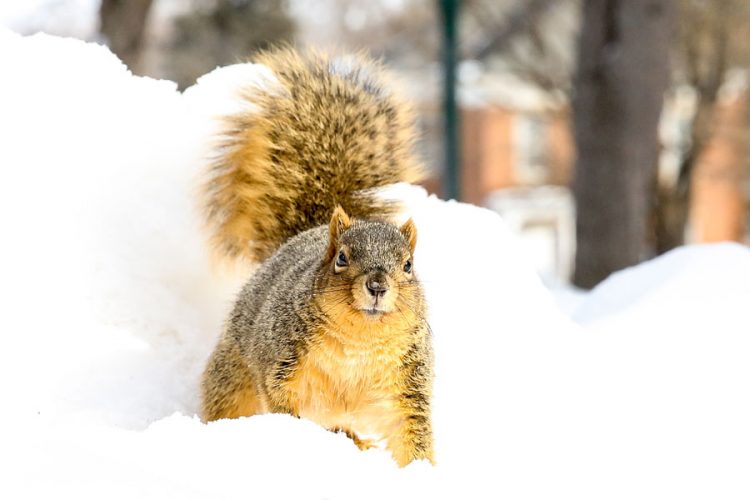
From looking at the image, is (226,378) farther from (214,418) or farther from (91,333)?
(91,333)

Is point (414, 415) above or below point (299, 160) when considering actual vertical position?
below

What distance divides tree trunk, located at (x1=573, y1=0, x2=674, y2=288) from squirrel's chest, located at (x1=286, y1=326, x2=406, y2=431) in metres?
6.02

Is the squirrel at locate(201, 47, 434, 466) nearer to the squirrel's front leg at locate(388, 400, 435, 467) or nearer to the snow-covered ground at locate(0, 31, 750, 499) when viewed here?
the squirrel's front leg at locate(388, 400, 435, 467)

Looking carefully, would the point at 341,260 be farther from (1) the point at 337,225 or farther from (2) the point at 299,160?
(2) the point at 299,160

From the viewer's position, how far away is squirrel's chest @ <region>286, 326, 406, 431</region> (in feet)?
9.26

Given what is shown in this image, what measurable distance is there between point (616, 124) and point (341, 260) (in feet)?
20.4

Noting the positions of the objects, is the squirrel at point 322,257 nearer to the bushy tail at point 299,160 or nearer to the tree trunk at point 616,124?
the bushy tail at point 299,160

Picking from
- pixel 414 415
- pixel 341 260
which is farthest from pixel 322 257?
pixel 414 415

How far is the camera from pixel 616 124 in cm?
858

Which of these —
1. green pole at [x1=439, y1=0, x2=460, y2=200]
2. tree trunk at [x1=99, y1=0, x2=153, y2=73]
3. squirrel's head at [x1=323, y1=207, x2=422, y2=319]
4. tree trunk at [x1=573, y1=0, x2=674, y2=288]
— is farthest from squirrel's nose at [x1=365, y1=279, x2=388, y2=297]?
green pole at [x1=439, y1=0, x2=460, y2=200]

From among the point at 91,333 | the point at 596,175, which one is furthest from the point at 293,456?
the point at 596,175

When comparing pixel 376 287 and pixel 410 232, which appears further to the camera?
pixel 410 232

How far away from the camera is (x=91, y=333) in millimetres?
3631

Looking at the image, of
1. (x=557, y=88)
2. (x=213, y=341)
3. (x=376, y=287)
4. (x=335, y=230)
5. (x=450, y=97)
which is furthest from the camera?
(x=557, y=88)
